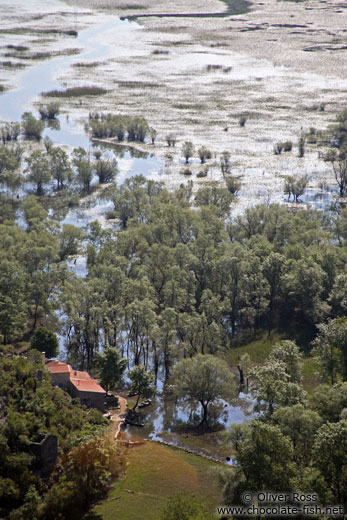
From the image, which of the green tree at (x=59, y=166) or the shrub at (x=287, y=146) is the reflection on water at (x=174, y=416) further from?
the shrub at (x=287, y=146)

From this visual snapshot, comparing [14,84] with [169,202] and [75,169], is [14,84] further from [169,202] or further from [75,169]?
[169,202]

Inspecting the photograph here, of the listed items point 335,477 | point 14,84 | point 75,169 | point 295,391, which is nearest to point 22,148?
point 75,169

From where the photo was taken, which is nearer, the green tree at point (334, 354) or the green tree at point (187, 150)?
the green tree at point (334, 354)

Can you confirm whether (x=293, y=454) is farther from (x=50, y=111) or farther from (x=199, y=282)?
(x=50, y=111)

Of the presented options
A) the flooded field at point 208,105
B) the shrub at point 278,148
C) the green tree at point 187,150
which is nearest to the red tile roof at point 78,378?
the flooded field at point 208,105

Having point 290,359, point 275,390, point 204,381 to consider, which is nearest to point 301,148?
point 290,359

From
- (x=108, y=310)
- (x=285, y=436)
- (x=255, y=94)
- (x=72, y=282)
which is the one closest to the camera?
(x=285, y=436)

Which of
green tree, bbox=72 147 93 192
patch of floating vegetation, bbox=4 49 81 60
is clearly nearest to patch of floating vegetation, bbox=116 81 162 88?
patch of floating vegetation, bbox=4 49 81 60
